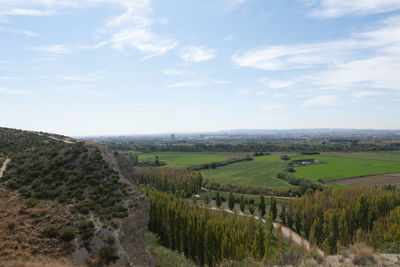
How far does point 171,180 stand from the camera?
85.9 meters

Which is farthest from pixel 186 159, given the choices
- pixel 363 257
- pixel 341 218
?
pixel 363 257

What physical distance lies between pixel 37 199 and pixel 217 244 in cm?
2199

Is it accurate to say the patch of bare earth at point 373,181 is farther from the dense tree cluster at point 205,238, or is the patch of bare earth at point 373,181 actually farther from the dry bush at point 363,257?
the dry bush at point 363,257

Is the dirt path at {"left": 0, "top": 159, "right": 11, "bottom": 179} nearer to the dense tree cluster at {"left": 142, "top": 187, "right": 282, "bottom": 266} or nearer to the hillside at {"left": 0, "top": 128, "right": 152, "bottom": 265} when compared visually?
the hillside at {"left": 0, "top": 128, "right": 152, "bottom": 265}

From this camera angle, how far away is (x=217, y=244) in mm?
32719

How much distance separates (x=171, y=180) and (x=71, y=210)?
6322 cm

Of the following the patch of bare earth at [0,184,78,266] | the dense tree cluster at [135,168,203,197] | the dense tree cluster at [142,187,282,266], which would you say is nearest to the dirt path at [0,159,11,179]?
the patch of bare earth at [0,184,78,266]

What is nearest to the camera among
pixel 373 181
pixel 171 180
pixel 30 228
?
pixel 30 228

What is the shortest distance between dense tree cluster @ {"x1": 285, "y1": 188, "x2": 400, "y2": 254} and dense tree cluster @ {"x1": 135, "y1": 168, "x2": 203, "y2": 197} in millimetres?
38569

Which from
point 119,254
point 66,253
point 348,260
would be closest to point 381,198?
point 348,260

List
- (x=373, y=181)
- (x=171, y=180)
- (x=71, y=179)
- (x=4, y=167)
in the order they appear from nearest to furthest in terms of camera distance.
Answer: (x=71, y=179)
(x=4, y=167)
(x=171, y=180)
(x=373, y=181)

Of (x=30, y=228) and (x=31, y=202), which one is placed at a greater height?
(x=31, y=202)

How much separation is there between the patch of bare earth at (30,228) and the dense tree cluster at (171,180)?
5972 centimetres

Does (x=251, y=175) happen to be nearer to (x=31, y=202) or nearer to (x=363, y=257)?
(x=363, y=257)
